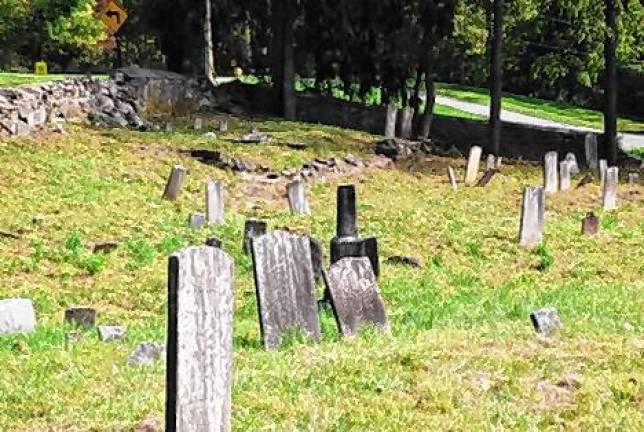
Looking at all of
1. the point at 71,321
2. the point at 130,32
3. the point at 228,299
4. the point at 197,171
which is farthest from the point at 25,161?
the point at 130,32

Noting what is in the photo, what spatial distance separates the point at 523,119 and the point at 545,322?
3647 centimetres

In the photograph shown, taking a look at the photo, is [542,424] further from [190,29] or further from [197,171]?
[190,29]

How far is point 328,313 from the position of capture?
34.4ft

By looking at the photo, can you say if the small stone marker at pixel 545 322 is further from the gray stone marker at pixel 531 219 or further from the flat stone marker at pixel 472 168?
the flat stone marker at pixel 472 168

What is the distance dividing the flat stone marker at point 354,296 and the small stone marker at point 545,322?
1.17 metres

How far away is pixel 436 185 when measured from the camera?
2350 centimetres

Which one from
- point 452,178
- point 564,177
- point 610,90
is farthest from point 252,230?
point 610,90

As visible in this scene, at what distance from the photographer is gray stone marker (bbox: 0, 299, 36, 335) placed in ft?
33.6

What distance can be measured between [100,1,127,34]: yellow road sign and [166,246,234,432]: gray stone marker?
4004 centimetres

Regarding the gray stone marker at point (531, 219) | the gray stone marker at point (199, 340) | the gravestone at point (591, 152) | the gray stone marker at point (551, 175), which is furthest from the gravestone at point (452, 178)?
the gray stone marker at point (199, 340)

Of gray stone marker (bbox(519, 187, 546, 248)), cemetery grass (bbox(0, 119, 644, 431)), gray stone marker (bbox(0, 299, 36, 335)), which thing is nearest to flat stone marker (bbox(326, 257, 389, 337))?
cemetery grass (bbox(0, 119, 644, 431))

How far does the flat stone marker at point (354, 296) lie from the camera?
8.99 m

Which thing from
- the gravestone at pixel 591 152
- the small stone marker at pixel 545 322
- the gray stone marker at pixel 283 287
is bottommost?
the gravestone at pixel 591 152

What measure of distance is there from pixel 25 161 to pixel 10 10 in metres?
26.9
